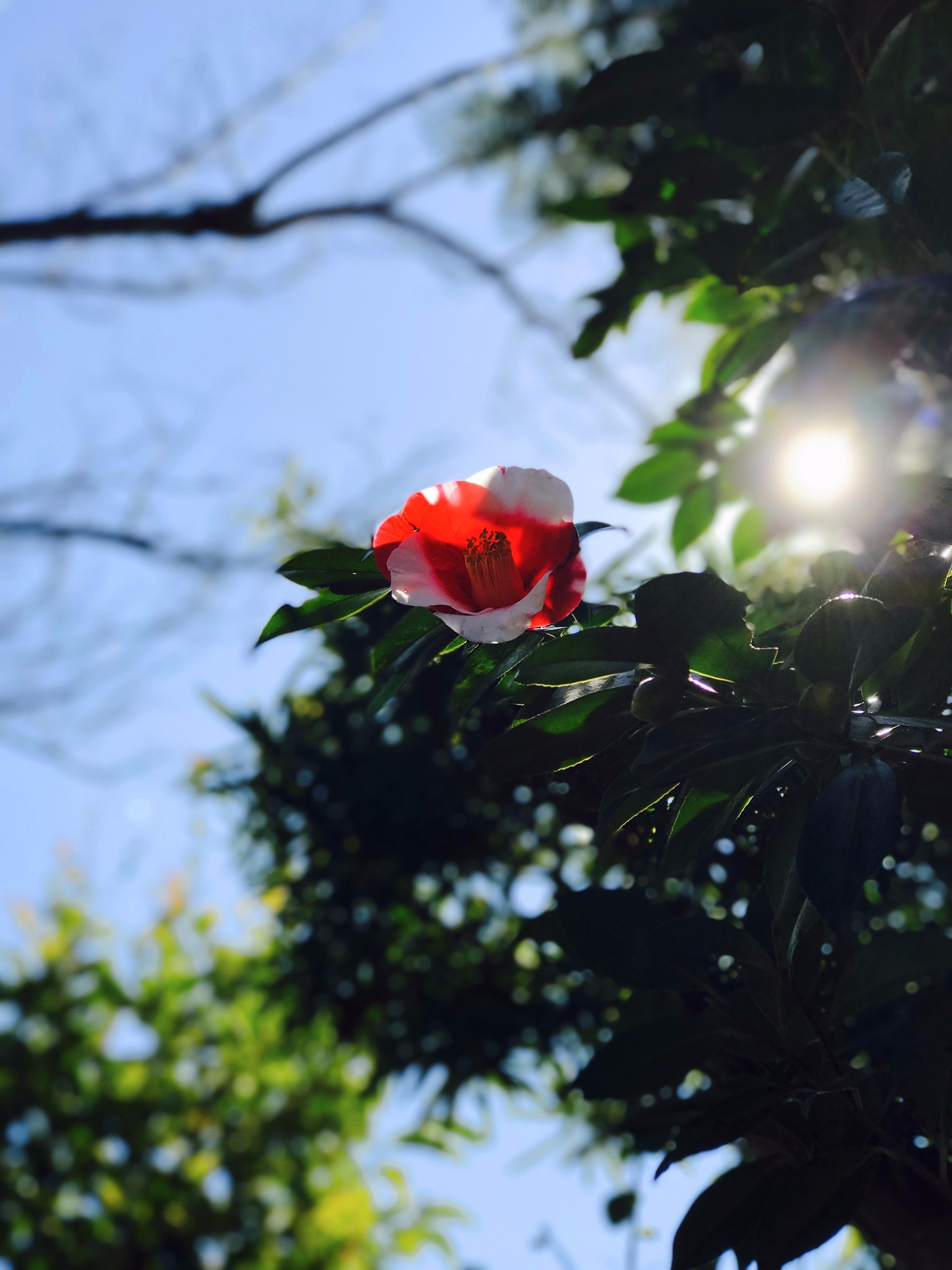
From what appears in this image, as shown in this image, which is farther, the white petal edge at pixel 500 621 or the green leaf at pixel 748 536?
the green leaf at pixel 748 536

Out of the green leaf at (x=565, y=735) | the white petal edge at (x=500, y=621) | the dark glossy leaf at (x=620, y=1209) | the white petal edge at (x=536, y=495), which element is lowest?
the dark glossy leaf at (x=620, y=1209)

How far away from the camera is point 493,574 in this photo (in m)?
0.58

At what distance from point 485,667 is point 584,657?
0.10 meters

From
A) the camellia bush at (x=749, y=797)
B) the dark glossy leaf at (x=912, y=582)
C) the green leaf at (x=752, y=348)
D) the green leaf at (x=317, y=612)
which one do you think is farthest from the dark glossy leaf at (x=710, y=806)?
the green leaf at (x=752, y=348)

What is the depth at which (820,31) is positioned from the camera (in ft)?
2.81

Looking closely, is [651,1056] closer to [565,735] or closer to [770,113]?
[565,735]

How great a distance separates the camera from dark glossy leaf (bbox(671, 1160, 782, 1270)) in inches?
23.8

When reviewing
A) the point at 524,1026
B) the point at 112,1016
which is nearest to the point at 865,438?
the point at 524,1026

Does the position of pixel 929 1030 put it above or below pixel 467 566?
below

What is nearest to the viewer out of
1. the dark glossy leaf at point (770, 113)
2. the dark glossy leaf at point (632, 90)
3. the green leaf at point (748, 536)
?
the dark glossy leaf at point (770, 113)

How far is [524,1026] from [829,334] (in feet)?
3.37

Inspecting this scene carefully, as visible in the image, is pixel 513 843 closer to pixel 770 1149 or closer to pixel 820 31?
pixel 770 1149

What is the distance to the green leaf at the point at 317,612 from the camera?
0.62 meters

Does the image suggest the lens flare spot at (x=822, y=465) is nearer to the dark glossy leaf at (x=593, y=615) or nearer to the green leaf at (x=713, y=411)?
the green leaf at (x=713, y=411)
